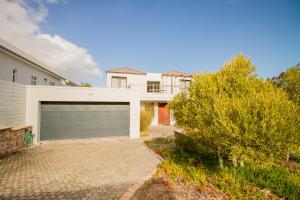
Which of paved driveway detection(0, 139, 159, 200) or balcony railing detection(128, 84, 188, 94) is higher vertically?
balcony railing detection(128, 84, 188, 94)

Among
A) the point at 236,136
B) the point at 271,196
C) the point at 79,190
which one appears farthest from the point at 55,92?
the point at 271,196

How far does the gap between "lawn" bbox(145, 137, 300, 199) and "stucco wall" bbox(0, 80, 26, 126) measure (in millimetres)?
8858

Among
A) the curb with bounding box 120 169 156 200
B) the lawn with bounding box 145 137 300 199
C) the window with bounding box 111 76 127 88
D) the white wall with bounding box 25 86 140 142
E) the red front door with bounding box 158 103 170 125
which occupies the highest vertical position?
the window with bounding box 111 76 127 88

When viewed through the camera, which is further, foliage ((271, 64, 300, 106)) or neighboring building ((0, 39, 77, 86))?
neighboring building ((0, 39, 77, 86))

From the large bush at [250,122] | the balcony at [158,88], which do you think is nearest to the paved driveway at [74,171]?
the large bush at [250,122]

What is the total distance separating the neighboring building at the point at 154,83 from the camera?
2161 centimetres

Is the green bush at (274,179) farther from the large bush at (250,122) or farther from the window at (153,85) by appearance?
the window at (153,85)

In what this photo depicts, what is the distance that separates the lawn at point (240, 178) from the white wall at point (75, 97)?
21.4 feet

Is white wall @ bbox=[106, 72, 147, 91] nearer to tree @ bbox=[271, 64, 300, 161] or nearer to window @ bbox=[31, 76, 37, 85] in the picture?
window @ bbox=[31, 76, 37, 85]

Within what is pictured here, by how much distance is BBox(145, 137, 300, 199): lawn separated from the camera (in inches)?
191

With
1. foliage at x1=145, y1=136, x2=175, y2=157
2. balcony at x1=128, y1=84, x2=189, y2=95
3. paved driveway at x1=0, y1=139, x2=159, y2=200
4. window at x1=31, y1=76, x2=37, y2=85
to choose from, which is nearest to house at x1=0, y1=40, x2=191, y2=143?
window at x1=31, y1=76, x2=37, y2=85

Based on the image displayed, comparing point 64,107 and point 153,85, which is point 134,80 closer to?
point 153,85

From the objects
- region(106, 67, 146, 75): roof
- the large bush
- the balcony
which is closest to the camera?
the large bush

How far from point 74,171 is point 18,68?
38.9 ft
